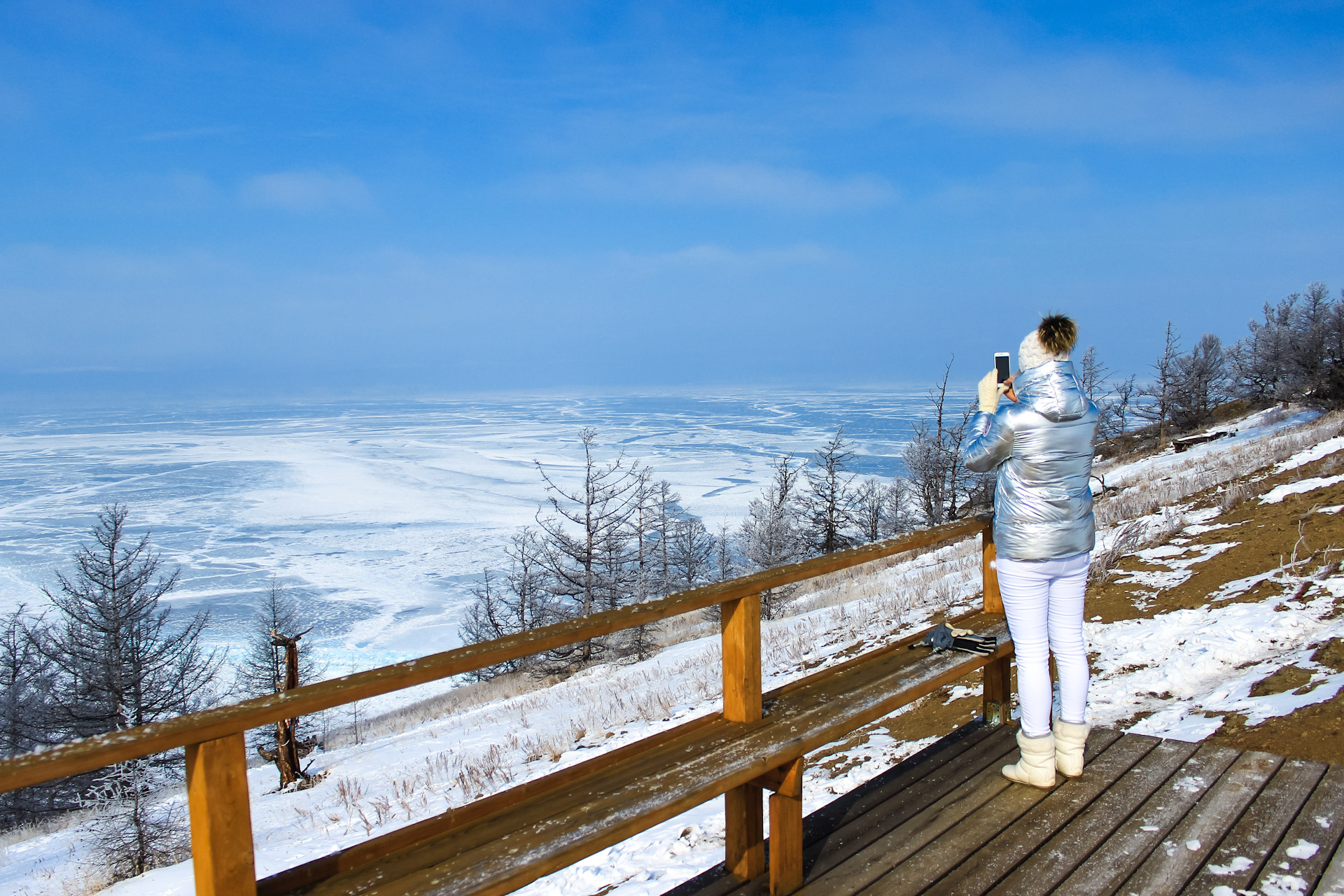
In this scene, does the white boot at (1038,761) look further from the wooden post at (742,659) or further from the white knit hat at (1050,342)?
the white knit hat at (1050,342)

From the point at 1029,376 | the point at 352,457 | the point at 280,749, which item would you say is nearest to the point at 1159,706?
the point at 1029,376

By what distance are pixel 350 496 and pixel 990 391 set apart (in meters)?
81.4

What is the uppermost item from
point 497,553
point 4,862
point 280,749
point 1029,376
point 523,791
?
point 1029,376

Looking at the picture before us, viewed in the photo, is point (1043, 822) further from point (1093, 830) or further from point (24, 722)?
point (24, 722)

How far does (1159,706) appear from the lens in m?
5.45

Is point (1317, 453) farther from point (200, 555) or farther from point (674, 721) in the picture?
point (200, 555)

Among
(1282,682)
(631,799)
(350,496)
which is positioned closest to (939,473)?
(1282,682)

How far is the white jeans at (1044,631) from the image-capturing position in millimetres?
3744

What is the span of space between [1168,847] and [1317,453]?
42.3 feet

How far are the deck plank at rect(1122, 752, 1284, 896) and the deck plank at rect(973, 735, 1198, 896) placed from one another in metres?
0.19

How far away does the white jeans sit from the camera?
374 cm

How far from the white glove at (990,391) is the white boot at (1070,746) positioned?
1.53 metres

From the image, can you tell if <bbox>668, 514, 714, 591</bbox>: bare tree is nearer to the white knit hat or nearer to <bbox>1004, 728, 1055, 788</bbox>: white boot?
<bbox>1004, 728, 1055, 788</bbox>: white boot

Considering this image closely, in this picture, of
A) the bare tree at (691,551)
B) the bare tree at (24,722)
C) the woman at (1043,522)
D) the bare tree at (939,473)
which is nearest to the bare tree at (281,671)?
the bare tree at (24,722)
